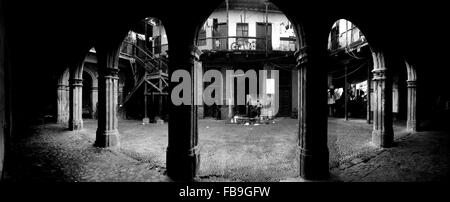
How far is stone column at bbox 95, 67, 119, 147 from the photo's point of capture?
5.67 meters

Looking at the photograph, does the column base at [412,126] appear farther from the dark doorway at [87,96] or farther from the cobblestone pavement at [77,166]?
the dark doorway at [87,96]

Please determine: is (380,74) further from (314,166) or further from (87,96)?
(87,96)

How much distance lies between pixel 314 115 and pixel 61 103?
13264 millimetres

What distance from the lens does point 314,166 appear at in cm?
367

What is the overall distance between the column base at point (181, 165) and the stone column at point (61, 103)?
10.9 meters

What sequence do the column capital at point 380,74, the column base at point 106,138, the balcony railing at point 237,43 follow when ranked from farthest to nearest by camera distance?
the balcony railing at point 237,43 → the column base at point 106,138 → the column capital at point 380,74

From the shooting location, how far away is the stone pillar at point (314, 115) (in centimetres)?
367

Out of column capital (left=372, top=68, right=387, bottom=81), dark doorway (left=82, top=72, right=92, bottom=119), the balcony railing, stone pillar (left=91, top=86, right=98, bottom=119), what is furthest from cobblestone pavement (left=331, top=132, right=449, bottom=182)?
dark doorway (left=82, top=72, right=92, bottom=119)

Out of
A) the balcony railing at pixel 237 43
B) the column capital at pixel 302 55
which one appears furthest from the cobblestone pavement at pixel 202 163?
the balcony railing at pixel 237 43

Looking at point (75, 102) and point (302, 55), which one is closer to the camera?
point (302, 55)

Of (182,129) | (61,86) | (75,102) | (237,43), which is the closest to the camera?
(182,129)

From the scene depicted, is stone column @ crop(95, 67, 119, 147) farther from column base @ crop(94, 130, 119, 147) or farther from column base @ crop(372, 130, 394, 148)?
column base @ crop(372, 130, 394, 148)

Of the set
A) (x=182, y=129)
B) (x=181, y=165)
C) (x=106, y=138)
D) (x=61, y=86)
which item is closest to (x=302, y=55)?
(x=182, y=129)

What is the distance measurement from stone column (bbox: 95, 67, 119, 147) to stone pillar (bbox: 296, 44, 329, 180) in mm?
5128
